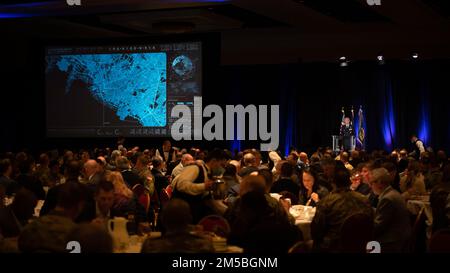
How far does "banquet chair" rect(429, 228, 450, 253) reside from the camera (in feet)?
14.5

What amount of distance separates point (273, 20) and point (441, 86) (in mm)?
5769

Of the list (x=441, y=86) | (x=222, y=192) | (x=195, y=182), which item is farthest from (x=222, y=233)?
(x=441, y=86)

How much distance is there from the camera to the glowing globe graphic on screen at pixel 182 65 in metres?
16.6

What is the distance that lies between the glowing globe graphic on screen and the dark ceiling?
1175 mm

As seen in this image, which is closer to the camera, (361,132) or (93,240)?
(93,240)

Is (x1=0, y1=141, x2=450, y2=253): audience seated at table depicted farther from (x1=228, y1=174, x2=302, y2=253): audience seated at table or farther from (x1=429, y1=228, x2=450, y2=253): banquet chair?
(x1=429, y1=228, x2=450, y2=253): banquet chair

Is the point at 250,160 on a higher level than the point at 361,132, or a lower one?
lower

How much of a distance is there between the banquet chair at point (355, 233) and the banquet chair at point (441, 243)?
73 cm

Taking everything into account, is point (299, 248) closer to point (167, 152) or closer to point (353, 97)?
point (167, 152)

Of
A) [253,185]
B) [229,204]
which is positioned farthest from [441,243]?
[229,204]

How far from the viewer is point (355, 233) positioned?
5105mm

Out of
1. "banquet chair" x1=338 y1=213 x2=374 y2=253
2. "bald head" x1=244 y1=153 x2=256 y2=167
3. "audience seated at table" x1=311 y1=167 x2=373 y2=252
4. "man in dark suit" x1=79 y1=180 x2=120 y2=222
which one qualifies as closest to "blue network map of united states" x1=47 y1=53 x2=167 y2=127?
"bald head" x1=244 y1=153 x2=256 y2=167

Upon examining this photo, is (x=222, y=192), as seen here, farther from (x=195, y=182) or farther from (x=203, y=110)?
(x=203, y=110)

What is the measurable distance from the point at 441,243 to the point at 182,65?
12.8 m
